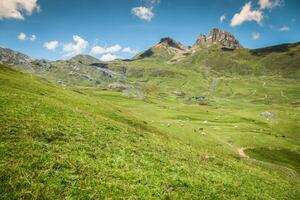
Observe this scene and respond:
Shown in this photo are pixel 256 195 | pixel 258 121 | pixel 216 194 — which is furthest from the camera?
pixel 258 121

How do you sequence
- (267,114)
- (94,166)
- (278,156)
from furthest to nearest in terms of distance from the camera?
(267,114) → (278,156) → (94,166)

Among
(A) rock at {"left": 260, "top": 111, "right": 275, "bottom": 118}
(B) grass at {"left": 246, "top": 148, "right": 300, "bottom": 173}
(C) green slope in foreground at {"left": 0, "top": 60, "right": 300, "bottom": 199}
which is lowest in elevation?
(B) grass at {"left": 246, "top": 148, "right": 300, "bottom": 173}

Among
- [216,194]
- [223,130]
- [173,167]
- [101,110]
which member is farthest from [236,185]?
[223,130]

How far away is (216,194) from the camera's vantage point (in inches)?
950

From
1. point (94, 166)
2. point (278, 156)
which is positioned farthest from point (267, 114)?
point (94, 166)

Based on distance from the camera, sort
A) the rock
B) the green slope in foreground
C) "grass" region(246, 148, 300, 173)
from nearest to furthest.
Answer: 1. the green slope in foreground
2. "grass" region(246, 148, 300, 173)
3. the rock

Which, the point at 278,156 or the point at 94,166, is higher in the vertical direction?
the point at 94,166

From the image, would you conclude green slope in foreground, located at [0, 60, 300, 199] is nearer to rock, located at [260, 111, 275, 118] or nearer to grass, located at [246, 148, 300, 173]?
grass, located at [246, 148, 300, 173]

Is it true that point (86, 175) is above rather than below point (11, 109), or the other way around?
below

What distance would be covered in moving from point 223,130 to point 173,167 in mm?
71760

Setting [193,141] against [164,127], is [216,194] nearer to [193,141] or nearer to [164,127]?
[193,141]

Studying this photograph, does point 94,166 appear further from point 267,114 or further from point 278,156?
point 267,114

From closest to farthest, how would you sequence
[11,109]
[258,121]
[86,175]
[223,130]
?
[86,175] < [11,109] < [223,130] < [258,121]

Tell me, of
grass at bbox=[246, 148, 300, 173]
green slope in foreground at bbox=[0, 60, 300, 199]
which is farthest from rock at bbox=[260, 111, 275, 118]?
green slope in foreground at bbox=[0, 60, 300, 199]
